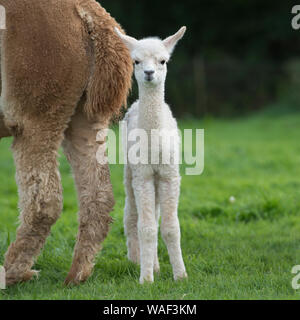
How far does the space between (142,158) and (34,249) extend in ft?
3.06

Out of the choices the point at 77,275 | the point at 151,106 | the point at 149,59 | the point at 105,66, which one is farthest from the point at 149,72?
the point at 77,275

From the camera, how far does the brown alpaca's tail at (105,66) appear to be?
4215 millimetres

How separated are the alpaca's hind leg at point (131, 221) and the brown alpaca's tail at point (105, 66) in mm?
524

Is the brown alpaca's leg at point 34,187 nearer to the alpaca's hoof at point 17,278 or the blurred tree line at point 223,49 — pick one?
the alpaca's hoof at point 17,278

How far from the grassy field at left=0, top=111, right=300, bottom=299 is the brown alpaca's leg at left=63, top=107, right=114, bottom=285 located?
173mm

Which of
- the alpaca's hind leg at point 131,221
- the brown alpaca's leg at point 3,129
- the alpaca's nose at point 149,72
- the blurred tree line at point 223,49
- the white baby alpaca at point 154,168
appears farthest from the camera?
the blurred tree line at point 223,49

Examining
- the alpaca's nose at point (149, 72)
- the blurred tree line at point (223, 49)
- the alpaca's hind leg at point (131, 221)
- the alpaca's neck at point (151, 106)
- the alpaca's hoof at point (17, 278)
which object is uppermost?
the blurred tree line at point (223, 49)

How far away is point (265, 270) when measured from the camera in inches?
181

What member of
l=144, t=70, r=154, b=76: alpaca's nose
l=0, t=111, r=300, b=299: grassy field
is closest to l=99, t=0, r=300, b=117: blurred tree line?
l=0, t=111, r=300, b=299: grassy field

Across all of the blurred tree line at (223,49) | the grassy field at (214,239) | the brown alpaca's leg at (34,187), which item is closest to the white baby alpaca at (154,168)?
the grassy field at (214,239)

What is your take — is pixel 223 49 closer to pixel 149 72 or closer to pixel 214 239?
pixel 214 239

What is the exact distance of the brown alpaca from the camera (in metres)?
4.09

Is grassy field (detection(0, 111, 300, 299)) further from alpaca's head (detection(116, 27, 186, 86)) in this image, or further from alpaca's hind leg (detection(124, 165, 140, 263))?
alpaca's head (detection(116, 27, 186, 86))

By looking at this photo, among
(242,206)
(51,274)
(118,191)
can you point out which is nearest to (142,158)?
(51,274)
